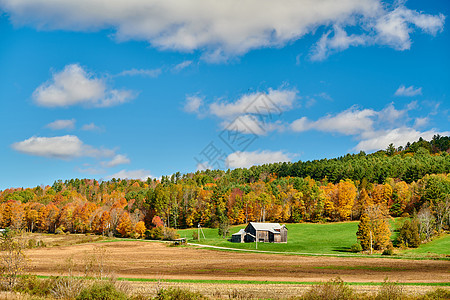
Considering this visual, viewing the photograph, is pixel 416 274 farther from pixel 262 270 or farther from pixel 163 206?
pixel 163 206

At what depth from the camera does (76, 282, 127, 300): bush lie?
20359mm

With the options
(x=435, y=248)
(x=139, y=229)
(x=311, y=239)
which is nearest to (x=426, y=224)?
(x=435, y=248)

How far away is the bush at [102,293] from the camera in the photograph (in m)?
20.4

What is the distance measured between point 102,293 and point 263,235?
225ft

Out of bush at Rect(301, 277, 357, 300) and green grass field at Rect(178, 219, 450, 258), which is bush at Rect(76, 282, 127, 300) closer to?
bush at Rect(301, 277, 357, 300)

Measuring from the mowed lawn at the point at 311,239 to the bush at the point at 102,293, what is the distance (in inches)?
2056

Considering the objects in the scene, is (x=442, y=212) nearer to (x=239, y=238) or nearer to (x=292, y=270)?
(x=239, y=238)

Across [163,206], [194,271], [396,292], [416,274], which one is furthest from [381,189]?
[396,292]

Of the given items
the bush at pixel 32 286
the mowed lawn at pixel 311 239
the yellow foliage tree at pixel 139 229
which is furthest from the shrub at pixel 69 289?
the yellow foliage tree at pixel 139 229

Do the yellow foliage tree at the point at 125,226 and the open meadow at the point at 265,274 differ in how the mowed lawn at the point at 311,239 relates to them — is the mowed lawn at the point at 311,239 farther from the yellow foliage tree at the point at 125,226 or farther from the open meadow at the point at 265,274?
the yellow foliage tree at the point at 125,226

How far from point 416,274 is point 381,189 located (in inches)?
3050

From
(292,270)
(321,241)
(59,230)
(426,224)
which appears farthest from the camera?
(59,230)

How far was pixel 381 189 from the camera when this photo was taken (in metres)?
110

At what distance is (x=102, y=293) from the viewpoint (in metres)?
20.5
